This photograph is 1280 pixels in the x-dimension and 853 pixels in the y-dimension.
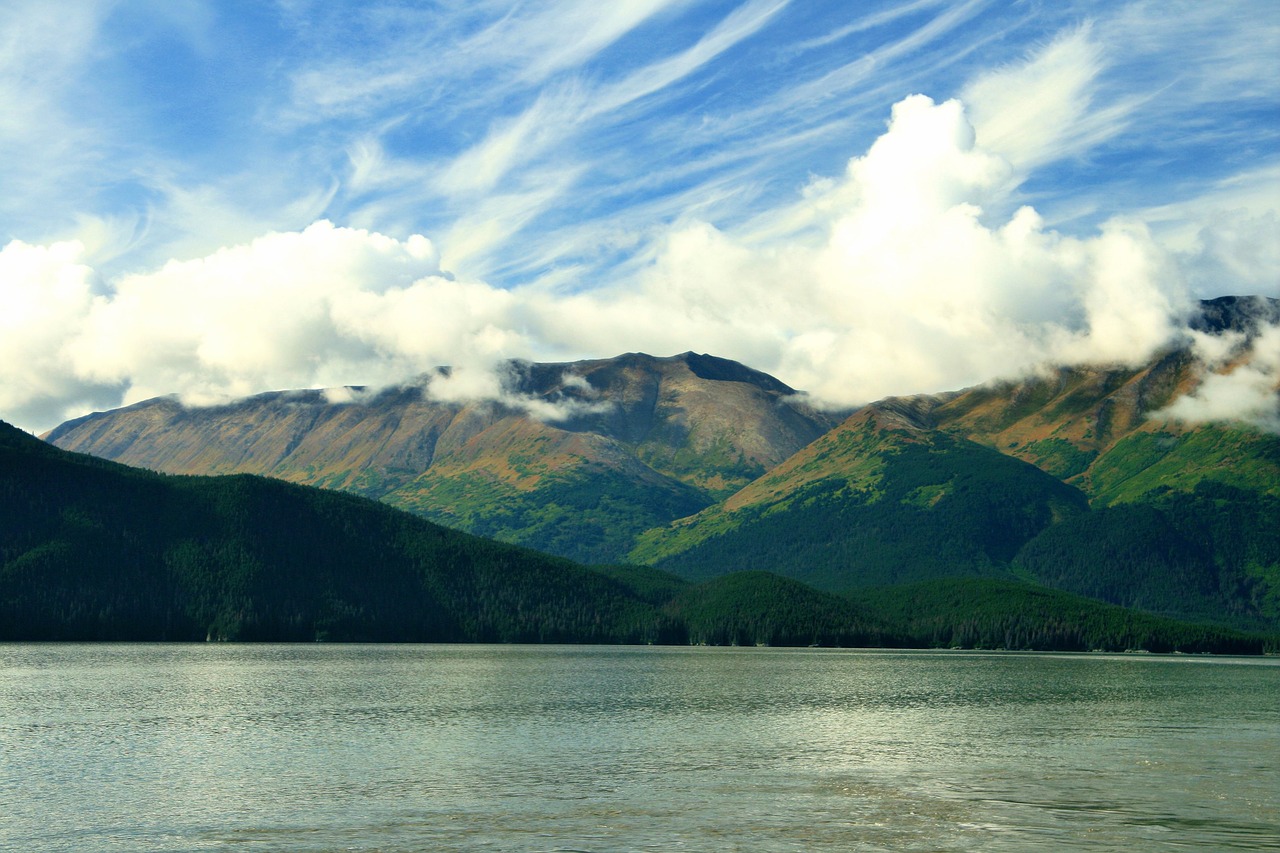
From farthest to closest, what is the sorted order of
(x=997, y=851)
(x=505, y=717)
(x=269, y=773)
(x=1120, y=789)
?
(x=505, y=717)
(x=269, y=773)
(x=1120, y=789)
(x=997, y=851)

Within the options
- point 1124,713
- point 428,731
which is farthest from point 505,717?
point 1124,713

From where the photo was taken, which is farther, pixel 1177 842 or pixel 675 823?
pixel 675 823

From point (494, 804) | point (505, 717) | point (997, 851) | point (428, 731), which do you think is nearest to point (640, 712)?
point (505, 717)

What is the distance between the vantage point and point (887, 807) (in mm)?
79312

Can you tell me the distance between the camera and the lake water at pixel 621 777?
226 feet

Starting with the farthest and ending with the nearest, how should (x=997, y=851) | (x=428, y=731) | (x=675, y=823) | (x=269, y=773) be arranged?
(x=428, y=731) → (x=269, y=773) → (x=675, y=823) → (x=997, y=851)

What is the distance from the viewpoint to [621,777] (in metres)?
92.9

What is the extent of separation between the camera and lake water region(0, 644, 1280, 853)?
226ft

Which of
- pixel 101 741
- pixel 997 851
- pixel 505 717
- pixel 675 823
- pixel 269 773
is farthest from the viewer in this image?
pixel 505 717

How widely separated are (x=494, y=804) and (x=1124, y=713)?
113 metres

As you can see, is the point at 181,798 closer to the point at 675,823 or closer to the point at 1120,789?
the point at 675,823

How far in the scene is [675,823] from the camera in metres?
72.6

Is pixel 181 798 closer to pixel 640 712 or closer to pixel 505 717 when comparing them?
pixel 505 717

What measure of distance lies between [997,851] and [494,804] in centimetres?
3345
